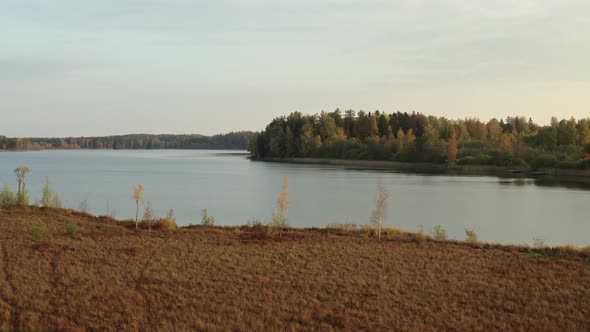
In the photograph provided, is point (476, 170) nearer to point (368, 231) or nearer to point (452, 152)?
point (452, 152)

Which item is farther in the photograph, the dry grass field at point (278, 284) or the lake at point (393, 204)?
the lake at point (393, 204)

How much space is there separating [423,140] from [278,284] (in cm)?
9536

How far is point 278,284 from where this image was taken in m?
12.6

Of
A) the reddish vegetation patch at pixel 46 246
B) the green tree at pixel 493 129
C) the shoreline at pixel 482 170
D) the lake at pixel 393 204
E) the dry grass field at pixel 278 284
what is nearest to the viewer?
the dry grass field at pixel 278 284

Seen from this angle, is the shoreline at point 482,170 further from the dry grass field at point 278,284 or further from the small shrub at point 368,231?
the dry grass field at point 278,284

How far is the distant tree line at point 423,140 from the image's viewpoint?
89.5m

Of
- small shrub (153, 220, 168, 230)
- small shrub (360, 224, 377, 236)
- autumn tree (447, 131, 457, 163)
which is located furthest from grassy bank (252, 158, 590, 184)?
small shrub (153, 220, 168, 230)

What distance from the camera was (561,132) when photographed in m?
101

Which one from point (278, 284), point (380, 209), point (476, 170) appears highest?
point (380, 209)

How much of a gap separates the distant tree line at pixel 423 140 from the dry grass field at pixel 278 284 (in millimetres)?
66523

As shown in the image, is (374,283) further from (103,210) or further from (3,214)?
(103,210)

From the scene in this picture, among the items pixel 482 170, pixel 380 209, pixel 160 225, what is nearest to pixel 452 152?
pixel 482 170

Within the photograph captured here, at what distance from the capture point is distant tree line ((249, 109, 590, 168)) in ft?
294

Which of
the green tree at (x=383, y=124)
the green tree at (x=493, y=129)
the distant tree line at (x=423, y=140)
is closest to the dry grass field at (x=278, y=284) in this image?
the distant tree line at (x=423, y=140)
